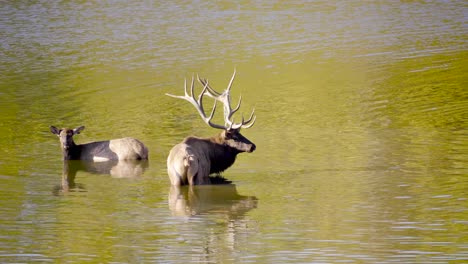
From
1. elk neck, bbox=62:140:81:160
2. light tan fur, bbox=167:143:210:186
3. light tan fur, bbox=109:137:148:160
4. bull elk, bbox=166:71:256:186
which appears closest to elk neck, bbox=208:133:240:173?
bull elk, bbox=166:71:256:186

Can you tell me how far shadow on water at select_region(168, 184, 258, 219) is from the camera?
11078 millimetres

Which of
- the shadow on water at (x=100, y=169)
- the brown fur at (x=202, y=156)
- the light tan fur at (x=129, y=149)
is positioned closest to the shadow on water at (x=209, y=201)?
the brown fur at (x=202, y=156)

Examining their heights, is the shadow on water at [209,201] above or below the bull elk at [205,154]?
below

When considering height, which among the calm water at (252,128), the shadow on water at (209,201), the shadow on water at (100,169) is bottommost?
the shadow on water at (100,169)

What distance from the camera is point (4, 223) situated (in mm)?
10719

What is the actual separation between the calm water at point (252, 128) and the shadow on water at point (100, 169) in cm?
5

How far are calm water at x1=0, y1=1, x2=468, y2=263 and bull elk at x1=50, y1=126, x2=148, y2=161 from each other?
0.80 feet

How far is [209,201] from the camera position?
11664mm

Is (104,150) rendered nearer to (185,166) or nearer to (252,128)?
(185,166)

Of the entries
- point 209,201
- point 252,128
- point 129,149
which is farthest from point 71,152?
point 209,201

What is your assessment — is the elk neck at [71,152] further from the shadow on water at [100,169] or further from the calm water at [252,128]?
the calm water at [252,128]

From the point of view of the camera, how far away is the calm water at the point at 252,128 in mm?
9703

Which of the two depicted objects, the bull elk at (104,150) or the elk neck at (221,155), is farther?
the bull elk at (104,150)

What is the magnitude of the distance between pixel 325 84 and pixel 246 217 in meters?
11.2
